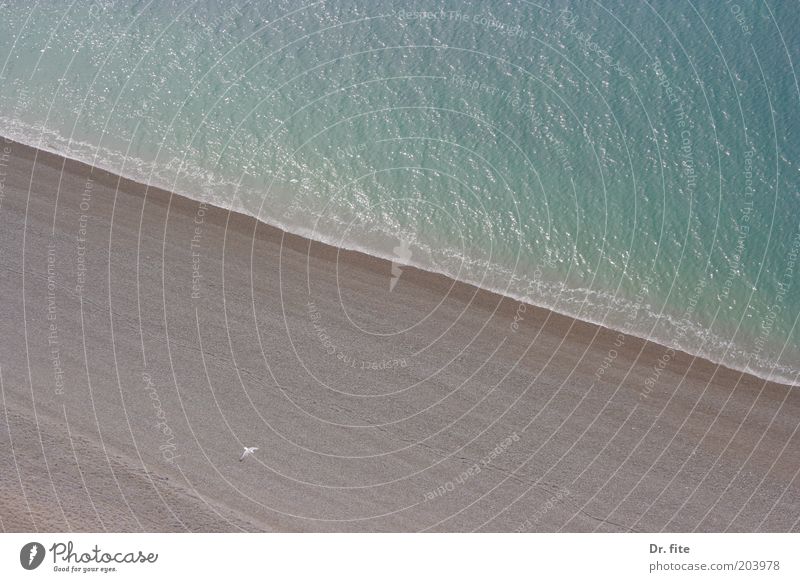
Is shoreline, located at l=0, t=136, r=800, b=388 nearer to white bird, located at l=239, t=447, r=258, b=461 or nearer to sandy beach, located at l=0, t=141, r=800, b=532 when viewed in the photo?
sandy beach, located at l=0, t=141, r=800, b=532

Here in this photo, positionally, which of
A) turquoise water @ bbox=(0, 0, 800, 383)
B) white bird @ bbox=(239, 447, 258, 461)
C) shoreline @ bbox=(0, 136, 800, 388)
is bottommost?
white bird @ bbox=(239, 447, 258, 461)

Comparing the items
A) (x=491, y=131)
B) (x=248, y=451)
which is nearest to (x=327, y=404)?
(x=248, y=451)

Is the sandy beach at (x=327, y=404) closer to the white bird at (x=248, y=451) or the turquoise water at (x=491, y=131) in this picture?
the white bird at (x=248, y=451)

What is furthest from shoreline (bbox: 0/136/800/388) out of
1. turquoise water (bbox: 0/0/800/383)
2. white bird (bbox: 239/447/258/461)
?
white bird (bbox: 239/447/258/461)

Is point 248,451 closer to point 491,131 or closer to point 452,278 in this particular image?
point 452,278

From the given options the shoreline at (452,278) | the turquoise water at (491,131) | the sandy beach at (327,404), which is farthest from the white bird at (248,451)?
the turquoise water at (491,131)
